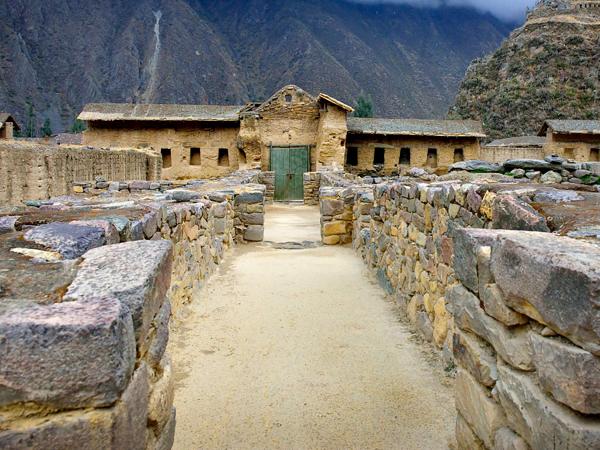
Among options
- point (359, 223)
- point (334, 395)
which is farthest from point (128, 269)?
point (359, 223)

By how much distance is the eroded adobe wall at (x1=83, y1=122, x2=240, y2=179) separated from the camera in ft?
73.6

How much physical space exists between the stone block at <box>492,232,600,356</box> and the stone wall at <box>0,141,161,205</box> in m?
10.1

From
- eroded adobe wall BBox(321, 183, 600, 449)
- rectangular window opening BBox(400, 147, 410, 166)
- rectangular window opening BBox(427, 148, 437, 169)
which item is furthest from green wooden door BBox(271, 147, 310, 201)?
eroded adobe wall BBox(321, 183, 600, 449)

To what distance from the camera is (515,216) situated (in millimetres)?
2494

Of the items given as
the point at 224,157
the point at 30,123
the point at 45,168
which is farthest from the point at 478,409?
the point at 30,123

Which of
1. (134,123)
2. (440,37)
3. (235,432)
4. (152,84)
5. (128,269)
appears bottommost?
(235,432)

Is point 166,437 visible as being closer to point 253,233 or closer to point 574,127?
point 253,233

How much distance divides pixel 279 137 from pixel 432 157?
Result: 7592 mm

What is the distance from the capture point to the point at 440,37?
102m

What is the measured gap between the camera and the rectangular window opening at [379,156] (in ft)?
77.0

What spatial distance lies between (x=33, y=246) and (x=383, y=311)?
157 inches

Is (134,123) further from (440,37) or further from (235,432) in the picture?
(440,37)

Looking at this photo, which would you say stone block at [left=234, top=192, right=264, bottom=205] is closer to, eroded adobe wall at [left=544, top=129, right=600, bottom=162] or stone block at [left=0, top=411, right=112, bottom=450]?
stone block at [left=0, top=411, right=112, bottom=450]

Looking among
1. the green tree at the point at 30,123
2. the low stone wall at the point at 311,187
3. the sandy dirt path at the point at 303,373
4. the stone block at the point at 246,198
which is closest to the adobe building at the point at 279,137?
the low stone wall at the point at 311,187
